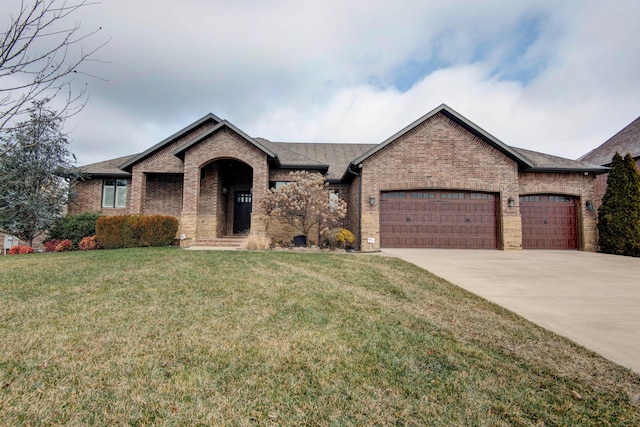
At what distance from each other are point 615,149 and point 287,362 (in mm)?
25423

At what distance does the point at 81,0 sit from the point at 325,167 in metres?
11.4

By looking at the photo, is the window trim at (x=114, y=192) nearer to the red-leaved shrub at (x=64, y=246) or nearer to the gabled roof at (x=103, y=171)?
the gabled roof at (x=103, y=171)

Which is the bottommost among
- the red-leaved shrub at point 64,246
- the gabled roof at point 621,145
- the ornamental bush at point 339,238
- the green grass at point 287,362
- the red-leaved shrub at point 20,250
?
the green grass at point 287,362

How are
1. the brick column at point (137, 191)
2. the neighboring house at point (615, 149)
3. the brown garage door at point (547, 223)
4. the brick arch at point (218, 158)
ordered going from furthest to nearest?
the neighboring house at point (615, 149)
the brick column at point (137, 191)
the brown garage door at point (547, 223)
the brick arch at point (218, 158)

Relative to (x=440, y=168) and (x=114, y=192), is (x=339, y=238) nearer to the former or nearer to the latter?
(x=440, y=168)

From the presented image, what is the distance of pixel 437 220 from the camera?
12.3m

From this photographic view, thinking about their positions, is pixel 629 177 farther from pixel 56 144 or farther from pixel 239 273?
pixel 56 144

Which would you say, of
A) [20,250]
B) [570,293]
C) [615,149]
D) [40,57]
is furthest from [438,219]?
[20,250]

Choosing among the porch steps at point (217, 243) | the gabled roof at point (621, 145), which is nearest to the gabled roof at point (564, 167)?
the gabled roof at point (621, 145)

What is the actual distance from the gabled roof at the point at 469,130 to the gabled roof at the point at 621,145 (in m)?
10.5

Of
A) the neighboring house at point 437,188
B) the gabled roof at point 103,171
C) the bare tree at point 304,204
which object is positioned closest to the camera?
the bare tree at point 304,204

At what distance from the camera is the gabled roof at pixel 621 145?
17109 mm

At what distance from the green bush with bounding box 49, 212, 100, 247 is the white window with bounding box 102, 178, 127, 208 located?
7.77 feet

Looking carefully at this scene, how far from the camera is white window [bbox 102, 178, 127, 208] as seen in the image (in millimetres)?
14812
